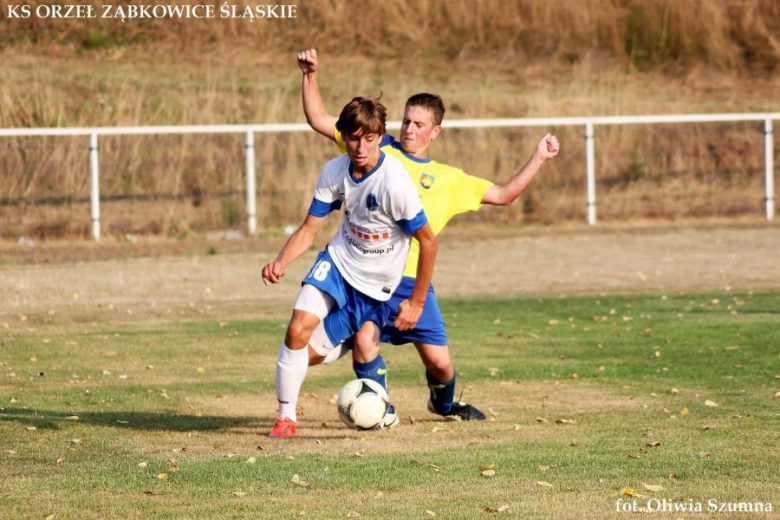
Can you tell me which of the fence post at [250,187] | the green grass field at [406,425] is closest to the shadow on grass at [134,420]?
the green grass field at [406,425]

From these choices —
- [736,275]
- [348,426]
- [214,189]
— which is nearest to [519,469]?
[348,426]

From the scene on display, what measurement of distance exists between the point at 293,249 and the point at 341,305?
0.43 meters

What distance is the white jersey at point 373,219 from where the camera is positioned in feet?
25.3

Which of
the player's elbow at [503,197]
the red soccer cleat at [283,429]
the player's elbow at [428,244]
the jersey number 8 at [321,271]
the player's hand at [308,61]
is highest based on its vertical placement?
the player's hand at [308,61]

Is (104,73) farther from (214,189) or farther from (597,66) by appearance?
(597,66)

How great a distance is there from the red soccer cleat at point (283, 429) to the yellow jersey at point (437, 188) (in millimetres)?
1148

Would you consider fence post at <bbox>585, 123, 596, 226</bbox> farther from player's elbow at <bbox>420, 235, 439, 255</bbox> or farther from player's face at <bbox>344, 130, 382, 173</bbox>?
player's face at <bbox>344, 130, 382, 173</bbox>

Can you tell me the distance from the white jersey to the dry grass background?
17.3 metres

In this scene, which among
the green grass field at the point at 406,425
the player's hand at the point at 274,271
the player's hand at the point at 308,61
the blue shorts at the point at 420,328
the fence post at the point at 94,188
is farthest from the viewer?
the fence post at the point at 94,188

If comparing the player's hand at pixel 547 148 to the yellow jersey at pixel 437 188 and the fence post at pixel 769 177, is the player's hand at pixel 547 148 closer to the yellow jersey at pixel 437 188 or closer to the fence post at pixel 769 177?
the yellow jersey at pixel 437 188

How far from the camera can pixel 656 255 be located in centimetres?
2142

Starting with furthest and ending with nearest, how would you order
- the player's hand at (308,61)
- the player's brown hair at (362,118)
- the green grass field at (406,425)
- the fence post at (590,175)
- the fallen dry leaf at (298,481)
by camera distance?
the fence post at (590,175) < the player's hand at (308,61) < the player's brown hair at (362,118) < the fallen dry leaf at (298,481) < the green grass field at (406,425)

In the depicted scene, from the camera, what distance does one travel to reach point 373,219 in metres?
7.81

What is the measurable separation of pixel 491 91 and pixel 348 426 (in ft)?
88.8
